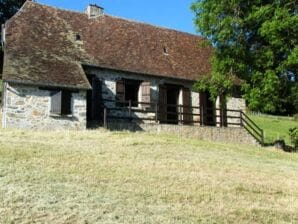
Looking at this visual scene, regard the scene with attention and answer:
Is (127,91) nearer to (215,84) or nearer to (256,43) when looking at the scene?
(215,84)

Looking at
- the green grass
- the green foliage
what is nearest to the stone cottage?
the green foliage

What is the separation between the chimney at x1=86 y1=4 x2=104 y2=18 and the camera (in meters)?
28.2

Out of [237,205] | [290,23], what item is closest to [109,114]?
[290,23]

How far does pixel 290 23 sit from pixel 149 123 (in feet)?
26.8

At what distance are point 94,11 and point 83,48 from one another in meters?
3.78

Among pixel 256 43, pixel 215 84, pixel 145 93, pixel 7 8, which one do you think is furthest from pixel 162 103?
pixel 7 8

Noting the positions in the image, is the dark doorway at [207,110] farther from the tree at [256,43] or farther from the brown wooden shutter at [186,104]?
the tree at [256,43]

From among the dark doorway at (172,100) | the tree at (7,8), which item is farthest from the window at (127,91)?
the tree at (7,8)

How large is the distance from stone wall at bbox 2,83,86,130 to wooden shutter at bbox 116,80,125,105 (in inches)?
120

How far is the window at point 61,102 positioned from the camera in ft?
72.1

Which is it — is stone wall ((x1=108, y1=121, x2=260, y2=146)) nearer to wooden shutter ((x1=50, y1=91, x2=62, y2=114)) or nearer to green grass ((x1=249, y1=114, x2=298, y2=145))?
wooden shutter ((x1=50, y1=91, x2=62, y2=114))

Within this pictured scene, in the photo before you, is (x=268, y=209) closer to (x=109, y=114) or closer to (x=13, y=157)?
(x=13, y=157)

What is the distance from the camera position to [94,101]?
2430 cm

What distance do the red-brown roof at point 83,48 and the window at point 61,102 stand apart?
19.4 inches
